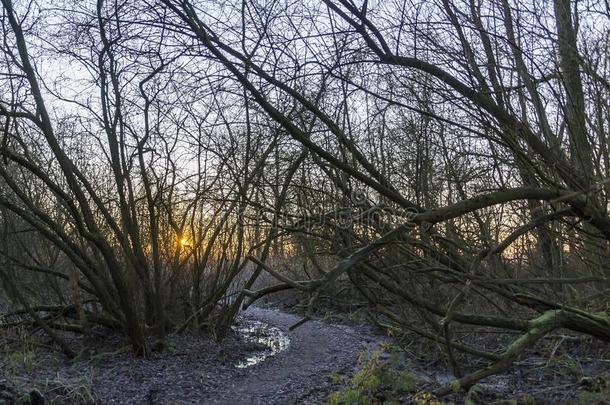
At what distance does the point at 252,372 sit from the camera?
10023mm

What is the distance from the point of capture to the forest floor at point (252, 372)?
6602 mm

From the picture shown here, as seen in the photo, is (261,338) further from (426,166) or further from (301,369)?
(426,166)

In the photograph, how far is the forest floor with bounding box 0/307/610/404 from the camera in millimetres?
6602

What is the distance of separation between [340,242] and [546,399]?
102 inches

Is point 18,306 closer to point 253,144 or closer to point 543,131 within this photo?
point 253,144

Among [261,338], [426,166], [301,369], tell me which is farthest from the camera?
[261,338]

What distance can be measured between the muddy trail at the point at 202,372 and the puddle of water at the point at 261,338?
2 cm

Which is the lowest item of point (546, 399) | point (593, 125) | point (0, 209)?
point (546, 399)

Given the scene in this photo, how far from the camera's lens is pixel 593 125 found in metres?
4.66

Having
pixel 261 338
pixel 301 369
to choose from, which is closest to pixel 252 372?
pixel 301 369

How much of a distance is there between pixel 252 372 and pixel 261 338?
4.10 m

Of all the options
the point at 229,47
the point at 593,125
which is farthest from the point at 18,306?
the point at 593,125

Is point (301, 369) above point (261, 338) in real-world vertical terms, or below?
below

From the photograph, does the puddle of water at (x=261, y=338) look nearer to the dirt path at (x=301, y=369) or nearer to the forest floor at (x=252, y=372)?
the forest floor at (x=252, y=372)
